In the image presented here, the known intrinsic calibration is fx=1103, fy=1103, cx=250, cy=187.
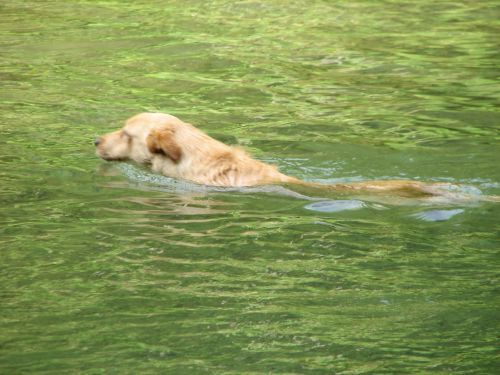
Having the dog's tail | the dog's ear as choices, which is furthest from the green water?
the dog's ear

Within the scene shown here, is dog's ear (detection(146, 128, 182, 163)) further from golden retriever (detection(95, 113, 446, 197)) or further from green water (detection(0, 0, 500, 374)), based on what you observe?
green water (detection(0, 0, 500, 374))

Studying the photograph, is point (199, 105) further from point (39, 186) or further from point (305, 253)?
point (305, 253)

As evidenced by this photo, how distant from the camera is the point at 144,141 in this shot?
10.7 metres

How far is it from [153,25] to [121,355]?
12.4 m

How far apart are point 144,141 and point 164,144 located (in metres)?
0.37

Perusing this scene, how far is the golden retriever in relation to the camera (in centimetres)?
998

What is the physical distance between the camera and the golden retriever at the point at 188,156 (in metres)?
9.98

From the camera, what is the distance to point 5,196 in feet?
32.1

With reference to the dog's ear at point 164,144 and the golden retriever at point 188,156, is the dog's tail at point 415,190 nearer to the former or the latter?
the golden retriever at point 188,156

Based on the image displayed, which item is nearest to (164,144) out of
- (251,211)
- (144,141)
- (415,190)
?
(144,141)

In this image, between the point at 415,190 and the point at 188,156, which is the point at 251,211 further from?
the point at 415,190

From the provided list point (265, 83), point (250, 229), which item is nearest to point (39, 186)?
point (250, 229)

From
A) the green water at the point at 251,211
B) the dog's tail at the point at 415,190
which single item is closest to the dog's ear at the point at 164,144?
the green water at the point at 251,211

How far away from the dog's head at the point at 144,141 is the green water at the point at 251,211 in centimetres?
20
